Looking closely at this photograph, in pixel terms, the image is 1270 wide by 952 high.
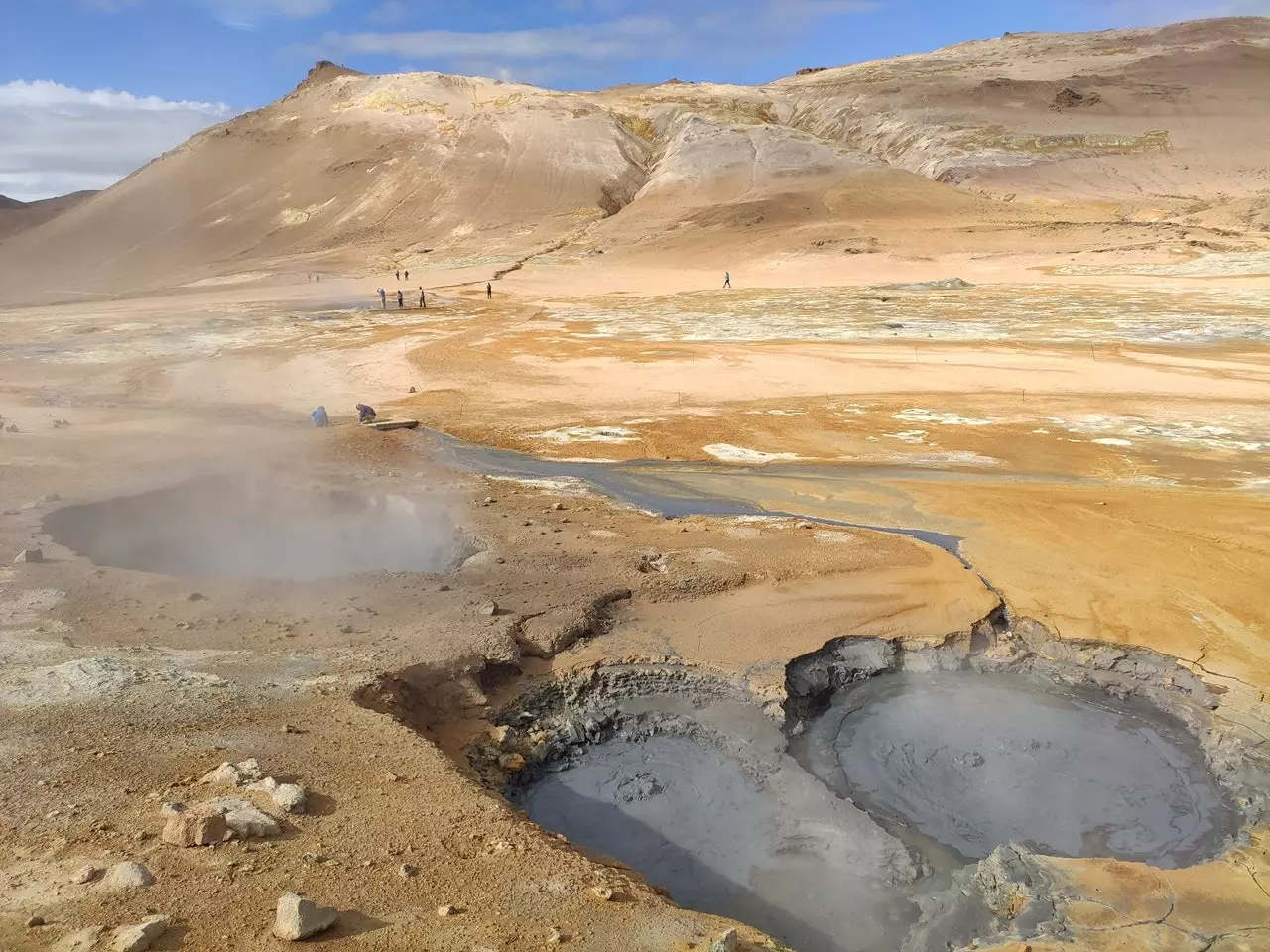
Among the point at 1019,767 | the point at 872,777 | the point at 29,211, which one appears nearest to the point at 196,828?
the point at 872,777

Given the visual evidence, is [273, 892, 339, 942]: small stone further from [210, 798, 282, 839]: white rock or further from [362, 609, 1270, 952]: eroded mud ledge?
[362, 609, 1270, 952]: eroded mud ledge

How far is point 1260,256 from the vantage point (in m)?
37.4

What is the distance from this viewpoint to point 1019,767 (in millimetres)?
6523

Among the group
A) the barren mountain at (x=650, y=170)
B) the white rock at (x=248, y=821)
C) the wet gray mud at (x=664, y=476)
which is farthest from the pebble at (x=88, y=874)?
the barren mountain at (x=650, y=170)

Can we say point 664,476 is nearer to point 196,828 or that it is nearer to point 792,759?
point 792,759

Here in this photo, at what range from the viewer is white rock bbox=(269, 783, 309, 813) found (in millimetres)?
4934

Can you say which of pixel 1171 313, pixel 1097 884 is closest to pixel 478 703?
pixel 1097 884

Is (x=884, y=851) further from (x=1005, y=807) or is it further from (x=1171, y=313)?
(x=1171, y=313)

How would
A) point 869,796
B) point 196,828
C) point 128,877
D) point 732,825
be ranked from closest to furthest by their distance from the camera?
point 128,877 < point 196,828 < point 732,825 < point 869,796

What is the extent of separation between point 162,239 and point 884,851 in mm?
63551

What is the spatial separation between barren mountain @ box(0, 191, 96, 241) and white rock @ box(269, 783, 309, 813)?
8528 centimetres

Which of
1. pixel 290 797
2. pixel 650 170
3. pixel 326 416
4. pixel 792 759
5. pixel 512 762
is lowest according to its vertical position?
pixel 792 759

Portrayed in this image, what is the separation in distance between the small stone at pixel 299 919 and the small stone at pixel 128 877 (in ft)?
2.35

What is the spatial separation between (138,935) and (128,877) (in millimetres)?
501
